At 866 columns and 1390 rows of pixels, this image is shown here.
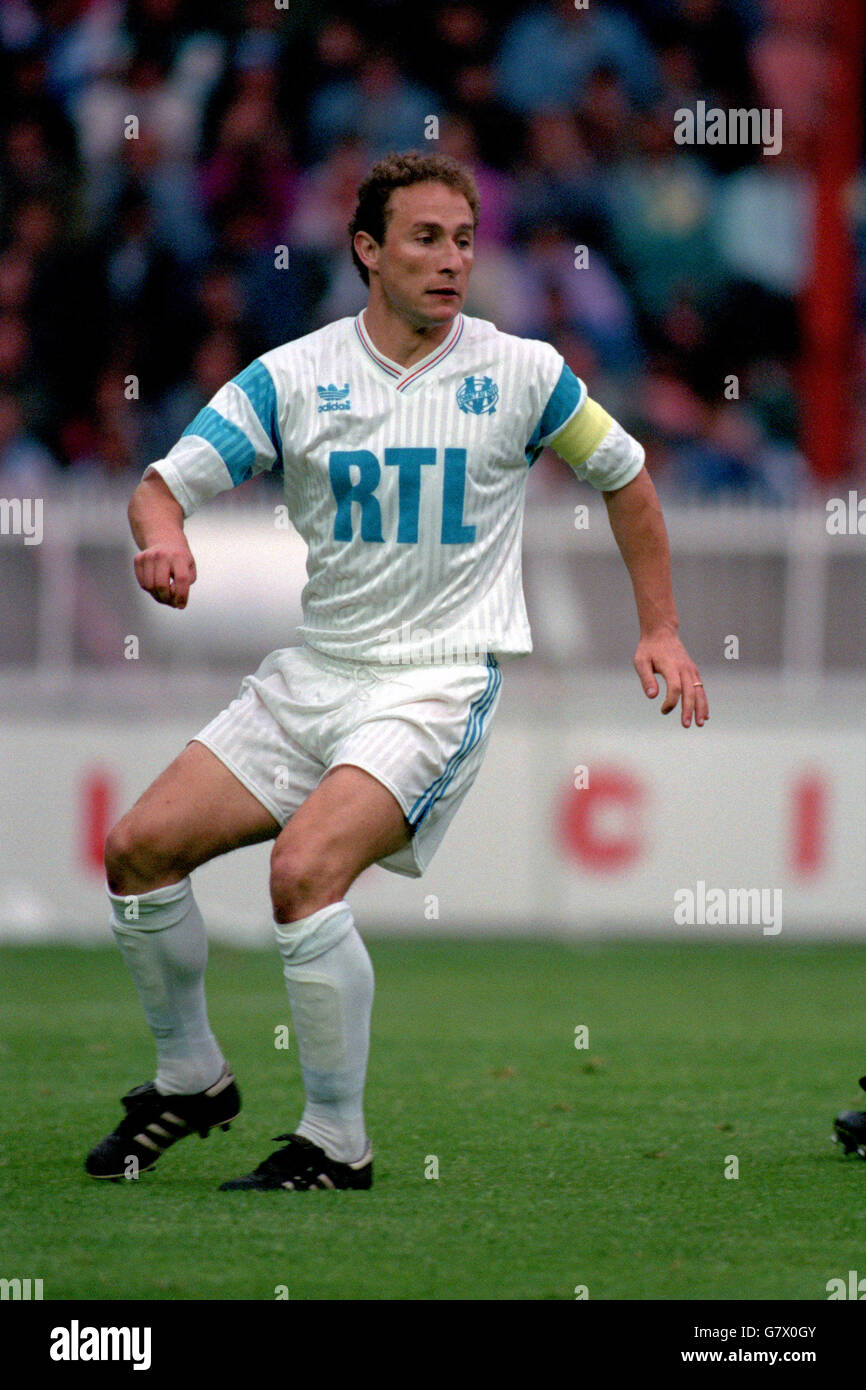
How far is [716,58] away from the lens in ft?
44.7

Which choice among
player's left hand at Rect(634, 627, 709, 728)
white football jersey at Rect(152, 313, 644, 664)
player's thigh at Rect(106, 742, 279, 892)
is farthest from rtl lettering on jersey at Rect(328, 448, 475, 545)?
player's thigh at Rect(106, 742, 279, 892)

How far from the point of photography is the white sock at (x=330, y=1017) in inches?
177

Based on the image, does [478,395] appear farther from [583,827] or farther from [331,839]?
[583,827]

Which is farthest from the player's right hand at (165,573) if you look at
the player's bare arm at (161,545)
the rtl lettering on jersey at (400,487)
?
the rtl lettering on jersey at (400,487)

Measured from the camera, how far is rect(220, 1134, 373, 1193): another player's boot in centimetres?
455

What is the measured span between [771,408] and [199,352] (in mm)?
3467

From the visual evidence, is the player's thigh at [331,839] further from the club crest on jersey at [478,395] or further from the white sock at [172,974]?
the club crest on jersey at [478,395]

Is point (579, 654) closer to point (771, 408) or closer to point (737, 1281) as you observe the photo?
point (771, 408)

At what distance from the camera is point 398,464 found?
4.69 metres

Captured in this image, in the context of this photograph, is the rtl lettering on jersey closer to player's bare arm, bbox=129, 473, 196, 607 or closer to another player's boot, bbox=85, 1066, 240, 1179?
player's bare arm, bbox=129, 473, 196, 607

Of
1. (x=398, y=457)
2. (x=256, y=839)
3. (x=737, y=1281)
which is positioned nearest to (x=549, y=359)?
(x=398, y=457)

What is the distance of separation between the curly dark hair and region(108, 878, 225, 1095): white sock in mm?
1535

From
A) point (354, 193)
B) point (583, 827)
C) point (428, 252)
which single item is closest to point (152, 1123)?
point (428, 252)

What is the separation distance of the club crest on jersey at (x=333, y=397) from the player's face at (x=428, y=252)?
0.22 m
